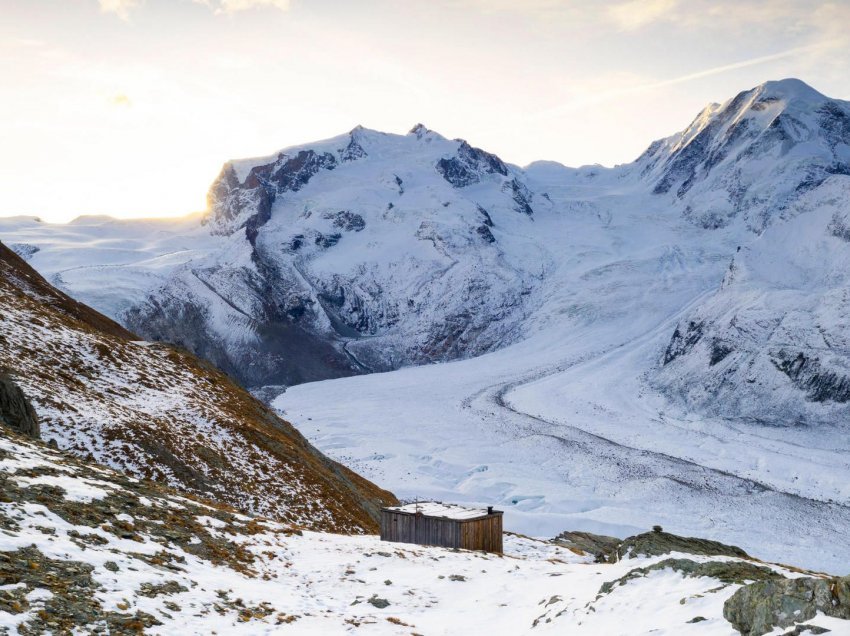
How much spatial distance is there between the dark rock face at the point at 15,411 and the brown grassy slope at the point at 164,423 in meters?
3.02

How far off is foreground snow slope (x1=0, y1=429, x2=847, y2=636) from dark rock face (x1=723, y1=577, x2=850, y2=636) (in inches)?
8.9

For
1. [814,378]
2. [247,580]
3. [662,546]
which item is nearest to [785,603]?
[247,580]

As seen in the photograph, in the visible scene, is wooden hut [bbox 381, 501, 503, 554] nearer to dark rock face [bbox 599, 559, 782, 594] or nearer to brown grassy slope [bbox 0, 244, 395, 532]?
brown grassy slope [bbox 0, 244, 395, 532]

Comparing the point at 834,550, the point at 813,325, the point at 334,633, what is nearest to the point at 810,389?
the point at 813,325

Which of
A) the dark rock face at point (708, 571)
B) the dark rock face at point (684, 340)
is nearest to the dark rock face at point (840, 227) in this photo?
the dark rock face at point (684, 340)

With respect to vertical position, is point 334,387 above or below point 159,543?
below

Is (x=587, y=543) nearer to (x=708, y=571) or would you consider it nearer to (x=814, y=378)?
(x=708, y=571)

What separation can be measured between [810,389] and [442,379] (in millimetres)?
67754

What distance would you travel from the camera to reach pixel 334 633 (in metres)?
15.3

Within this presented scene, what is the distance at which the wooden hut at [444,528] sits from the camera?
29.2 m

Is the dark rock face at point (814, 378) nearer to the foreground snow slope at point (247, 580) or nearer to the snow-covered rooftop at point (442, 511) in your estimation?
the snow-covered rooftop at point (442, 511)

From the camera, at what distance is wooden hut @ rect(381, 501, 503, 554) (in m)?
29.2

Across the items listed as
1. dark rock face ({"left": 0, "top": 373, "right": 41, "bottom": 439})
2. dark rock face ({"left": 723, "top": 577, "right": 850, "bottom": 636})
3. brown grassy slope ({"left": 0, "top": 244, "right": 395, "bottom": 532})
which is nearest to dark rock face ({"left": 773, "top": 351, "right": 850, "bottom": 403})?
brown grassy slope ({"left": 0, "top": 244, "right": 395, "bottom": 532})

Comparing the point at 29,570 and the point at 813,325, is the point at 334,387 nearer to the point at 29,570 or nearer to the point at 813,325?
the point at 813,325
